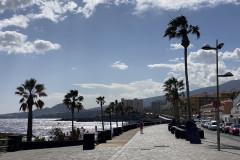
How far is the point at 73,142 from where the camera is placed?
2384 centimetres

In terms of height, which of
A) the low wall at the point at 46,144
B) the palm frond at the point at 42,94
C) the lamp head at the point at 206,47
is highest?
the lamp head at the point at 206,47

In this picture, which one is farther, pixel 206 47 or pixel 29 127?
pixel 29 127

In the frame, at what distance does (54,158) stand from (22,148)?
6.24 metres

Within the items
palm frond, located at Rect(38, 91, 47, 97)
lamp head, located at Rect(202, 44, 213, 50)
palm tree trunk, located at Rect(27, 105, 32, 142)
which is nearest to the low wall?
palm tree trunk, located at Rect(27, 105, 32, 142)

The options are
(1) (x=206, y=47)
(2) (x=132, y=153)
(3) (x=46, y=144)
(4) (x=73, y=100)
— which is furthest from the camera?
(4) (x=73, y=100)

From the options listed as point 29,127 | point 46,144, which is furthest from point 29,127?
point 46,144

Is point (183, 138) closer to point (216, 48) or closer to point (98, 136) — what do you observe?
point (98, 136)

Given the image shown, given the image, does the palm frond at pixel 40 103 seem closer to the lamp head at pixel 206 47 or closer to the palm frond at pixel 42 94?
the palm frond at pixel 42 94

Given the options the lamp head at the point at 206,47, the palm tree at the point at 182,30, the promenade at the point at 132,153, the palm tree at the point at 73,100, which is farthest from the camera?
the palm tree at the point at 73,100

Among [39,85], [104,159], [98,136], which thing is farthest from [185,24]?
[104,159]

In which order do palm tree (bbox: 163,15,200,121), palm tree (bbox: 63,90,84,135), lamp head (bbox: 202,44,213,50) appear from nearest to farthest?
lamp head (bbox: 202,44,213,50) < palm tree (bbox: 163,15,200,121) < palm tree (bbox: 63,90,84,135)

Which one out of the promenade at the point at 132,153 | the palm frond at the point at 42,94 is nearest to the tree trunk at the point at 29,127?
the palm frond at the point at 42,94

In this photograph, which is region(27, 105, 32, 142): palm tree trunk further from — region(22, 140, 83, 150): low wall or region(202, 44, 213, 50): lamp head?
region(202, 44, 213, 50): lamp head

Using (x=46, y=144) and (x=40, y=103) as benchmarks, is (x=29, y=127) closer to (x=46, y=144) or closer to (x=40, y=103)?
(x=40, y=103)
